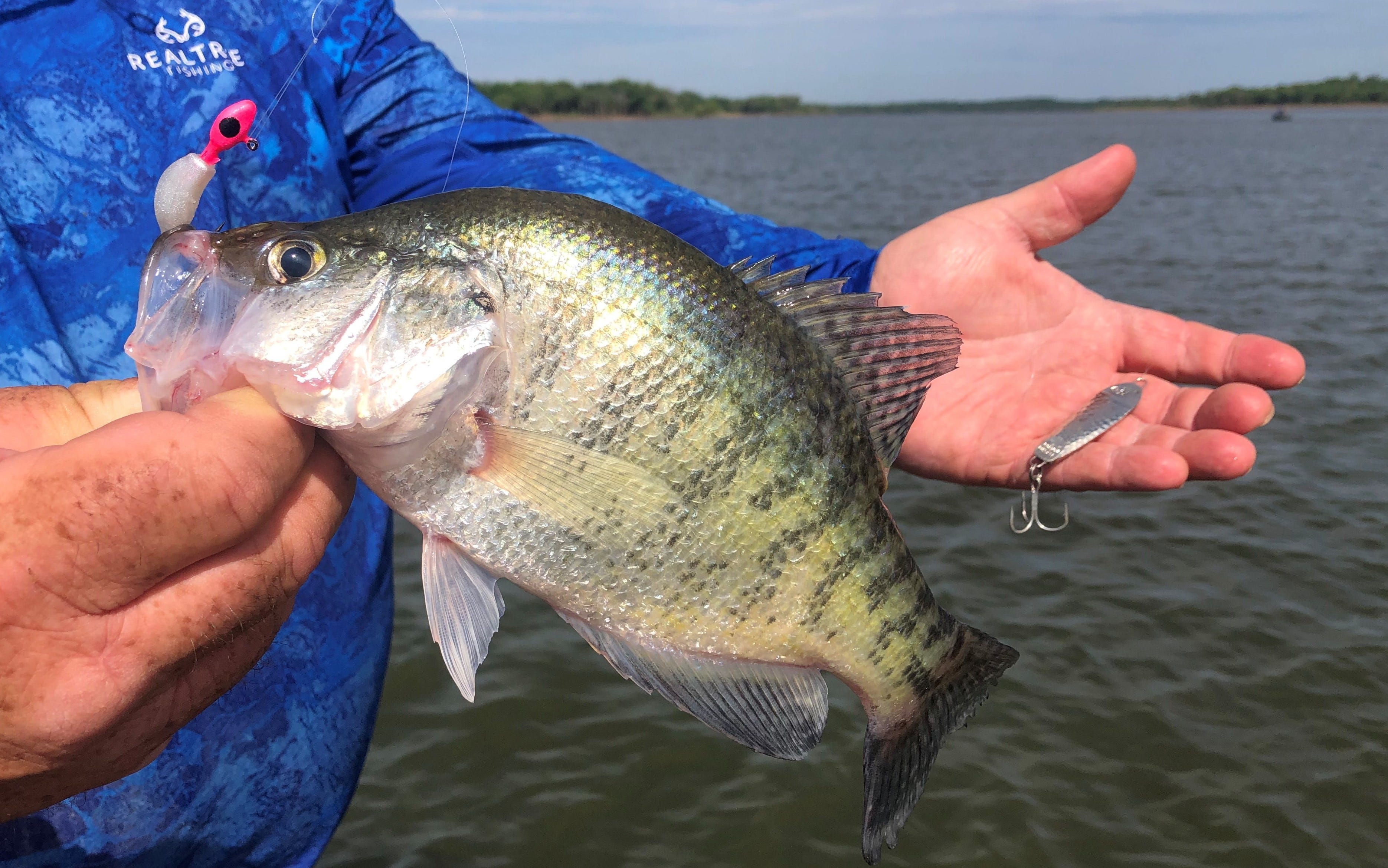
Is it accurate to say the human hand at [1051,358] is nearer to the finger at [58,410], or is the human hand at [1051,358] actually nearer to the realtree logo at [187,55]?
the realtree logo at [187,55]

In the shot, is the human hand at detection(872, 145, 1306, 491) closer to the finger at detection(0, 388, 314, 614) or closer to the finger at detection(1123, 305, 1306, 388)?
the finger at detection(1123, 305, 1306, 388)

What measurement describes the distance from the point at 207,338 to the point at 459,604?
0.79 meters

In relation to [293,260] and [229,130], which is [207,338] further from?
[229,130]

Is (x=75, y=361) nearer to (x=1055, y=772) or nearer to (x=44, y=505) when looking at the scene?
(x=44, y=505)

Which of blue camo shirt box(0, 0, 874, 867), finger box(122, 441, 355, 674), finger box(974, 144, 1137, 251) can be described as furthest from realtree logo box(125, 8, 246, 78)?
finger box(974, 144, 1137, 251)

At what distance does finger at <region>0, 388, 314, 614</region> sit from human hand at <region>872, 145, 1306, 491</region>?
2.56 metres

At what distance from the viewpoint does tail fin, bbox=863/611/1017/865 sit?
7.92 ft

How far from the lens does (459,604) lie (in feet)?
7.25

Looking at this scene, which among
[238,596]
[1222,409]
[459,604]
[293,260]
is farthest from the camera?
[1222,409]

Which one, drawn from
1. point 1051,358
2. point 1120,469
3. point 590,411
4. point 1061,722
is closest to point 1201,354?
point 1051,358

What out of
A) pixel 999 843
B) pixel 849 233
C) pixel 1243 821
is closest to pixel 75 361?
pixel 999 843

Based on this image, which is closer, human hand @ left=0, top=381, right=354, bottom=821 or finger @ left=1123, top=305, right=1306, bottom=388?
human hand @ left=0, top=381, right=354, bottom=821

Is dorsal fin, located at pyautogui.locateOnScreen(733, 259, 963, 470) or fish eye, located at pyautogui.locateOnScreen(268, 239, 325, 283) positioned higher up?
fish eye, located at pyautogui.locateOnScreen(268, 239, 325, 283)

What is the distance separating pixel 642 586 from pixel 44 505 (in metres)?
1.14
